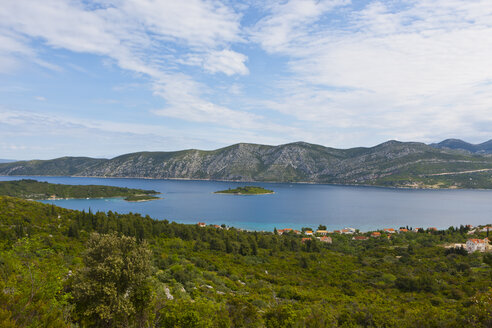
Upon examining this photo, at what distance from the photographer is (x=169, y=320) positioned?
52.0 ft

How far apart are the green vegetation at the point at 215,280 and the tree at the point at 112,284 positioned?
66 mm

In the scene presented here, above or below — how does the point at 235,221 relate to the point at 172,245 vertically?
below

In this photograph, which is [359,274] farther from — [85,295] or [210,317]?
[85,295]

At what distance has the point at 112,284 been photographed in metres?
16.4

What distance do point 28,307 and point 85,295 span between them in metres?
3.54

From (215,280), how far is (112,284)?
57.9 ft

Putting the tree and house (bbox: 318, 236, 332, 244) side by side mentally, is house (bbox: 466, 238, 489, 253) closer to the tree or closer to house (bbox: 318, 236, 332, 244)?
house (bbox: 318, 236, 332, 244)

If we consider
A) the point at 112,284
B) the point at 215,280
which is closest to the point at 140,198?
the point at 215,280

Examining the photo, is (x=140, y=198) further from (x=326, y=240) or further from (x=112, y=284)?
(x=112, y=284)

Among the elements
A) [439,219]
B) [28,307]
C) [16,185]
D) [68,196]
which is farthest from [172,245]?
[16,185]

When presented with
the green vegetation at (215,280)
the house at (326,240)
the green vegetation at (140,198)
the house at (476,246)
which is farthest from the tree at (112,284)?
the green vegetation at (140,198)

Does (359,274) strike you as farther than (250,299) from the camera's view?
Yes

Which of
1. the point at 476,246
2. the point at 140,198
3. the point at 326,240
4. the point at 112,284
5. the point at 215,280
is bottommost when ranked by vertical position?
the point at 326,240

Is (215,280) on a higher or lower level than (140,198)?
higher
